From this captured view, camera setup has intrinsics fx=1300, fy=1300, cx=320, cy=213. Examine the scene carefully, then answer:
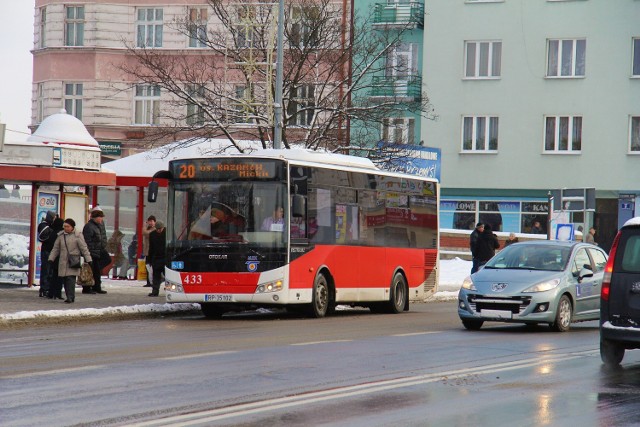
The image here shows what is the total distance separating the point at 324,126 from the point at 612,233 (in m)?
20.5

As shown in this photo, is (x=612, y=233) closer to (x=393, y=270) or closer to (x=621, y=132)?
(x=621, y=132)

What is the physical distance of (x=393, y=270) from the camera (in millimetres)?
26453

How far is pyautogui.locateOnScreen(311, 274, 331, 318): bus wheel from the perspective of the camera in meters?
23.3

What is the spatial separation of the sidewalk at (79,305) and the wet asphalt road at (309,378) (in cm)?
159

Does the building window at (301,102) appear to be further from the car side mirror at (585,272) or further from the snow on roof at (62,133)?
the car side mirror at (585,272)

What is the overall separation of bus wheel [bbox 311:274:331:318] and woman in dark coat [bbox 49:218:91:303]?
4359 millimetres

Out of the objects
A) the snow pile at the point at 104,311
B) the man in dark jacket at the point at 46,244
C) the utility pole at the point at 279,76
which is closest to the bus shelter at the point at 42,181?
the man in dark jacket at the point at 46,244

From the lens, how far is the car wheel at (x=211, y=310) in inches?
940

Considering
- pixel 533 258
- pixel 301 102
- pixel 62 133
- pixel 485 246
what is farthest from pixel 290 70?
pixel 533 258

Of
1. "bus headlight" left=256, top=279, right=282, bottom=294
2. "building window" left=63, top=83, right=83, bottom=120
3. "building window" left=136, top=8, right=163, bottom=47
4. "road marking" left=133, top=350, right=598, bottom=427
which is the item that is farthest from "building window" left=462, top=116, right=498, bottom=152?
"road marking" left=133, top=350, right=598, bottom=427

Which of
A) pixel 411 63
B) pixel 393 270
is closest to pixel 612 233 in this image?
pixel 411 63

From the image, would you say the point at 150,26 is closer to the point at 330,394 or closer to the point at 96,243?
the point at 96,243

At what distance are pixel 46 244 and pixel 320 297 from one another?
6.08 m

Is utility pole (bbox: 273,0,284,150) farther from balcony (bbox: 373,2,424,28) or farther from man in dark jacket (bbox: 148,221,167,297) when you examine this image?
balcony (bbox: 373,2,424,28)
